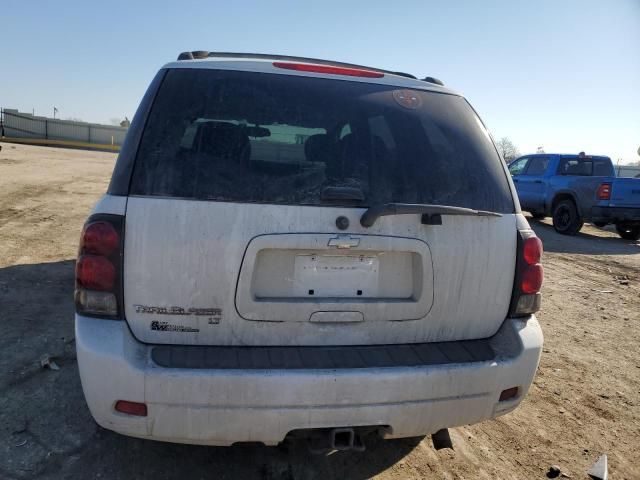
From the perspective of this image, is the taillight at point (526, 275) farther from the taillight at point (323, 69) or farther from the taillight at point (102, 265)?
the taillight at point (102, 265)

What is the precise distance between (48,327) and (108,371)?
2.53 m

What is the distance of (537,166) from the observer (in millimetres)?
13703

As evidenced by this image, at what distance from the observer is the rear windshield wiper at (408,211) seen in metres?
2.11

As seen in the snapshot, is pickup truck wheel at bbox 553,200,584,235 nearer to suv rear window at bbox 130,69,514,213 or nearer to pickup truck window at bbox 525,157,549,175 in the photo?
pickup truck window at bbox 525,157,549,175

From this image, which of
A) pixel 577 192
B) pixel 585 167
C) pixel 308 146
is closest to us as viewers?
pixel 308 146

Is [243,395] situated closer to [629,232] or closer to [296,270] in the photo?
[296,270]

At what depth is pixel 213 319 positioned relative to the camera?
2.06 m

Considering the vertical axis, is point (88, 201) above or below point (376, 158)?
below

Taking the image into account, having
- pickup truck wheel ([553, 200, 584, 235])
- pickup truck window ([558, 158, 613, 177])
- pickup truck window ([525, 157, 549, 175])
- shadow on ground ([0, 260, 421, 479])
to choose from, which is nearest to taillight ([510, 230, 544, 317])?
shadow on ground ([0, 260, 421, 479])

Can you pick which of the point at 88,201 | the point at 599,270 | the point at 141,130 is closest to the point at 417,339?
the point at 141,130

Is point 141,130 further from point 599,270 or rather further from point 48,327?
point 599,270

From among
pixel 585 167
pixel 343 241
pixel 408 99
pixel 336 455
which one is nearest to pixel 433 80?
pixel 408 99

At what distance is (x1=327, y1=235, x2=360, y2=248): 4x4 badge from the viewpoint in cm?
210

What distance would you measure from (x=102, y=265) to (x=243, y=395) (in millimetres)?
786
